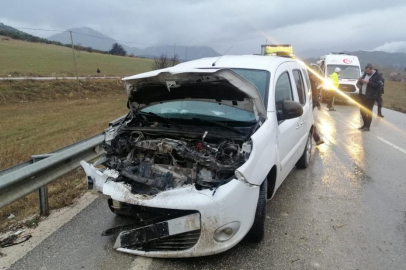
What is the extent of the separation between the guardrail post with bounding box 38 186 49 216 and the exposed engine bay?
2.96 ft

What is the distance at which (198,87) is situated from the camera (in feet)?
12.4

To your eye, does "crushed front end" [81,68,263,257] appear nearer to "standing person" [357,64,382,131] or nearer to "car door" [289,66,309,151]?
"car door" [289,66,309,151]

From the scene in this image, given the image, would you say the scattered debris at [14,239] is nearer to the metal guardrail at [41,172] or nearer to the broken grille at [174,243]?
the metal guardrail at [41,172]

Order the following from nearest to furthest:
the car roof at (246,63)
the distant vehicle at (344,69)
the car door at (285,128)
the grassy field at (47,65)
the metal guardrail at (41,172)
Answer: the metal guardrail at (41,172) → the car door at (285,128) → the car roof at (246,63) → the distant vehicle at (344,69) → the grassy field at (47,65)

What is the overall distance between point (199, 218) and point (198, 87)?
1543 mm

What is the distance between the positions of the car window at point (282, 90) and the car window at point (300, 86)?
0.46 metres

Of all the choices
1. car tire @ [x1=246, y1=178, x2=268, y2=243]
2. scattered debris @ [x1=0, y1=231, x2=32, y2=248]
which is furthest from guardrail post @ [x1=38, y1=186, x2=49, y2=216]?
car tire @ [x1=246, y1=178, x2=268, y2=243]

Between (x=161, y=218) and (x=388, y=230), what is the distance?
260cm

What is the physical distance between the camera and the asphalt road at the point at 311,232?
122 inches

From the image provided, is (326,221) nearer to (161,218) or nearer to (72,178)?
(161,218)

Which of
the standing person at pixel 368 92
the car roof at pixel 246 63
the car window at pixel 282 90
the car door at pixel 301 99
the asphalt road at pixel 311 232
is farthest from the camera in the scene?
the standing person at pixel 368 92

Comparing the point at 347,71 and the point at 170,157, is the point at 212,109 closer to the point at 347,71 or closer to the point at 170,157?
the point at 170,157

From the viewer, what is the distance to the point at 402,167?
6254mm

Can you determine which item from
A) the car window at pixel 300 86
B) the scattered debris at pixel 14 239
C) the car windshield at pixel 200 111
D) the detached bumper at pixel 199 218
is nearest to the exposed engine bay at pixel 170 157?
the detached bumper at pixel 199 218
